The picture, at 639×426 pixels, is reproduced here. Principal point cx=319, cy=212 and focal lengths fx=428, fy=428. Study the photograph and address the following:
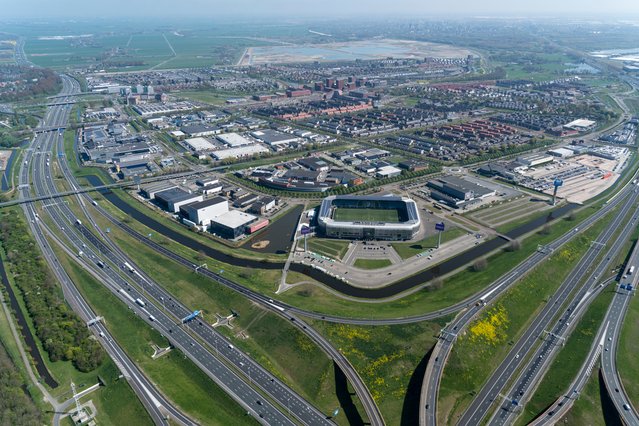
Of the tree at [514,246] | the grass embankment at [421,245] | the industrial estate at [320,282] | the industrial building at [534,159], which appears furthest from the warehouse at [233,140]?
the tree at [514,246]

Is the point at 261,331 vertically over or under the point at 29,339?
over

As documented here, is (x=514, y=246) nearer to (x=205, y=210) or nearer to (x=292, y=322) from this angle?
(x=292, y=322)

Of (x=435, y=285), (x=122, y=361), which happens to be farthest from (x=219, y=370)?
(x=435, y=285)

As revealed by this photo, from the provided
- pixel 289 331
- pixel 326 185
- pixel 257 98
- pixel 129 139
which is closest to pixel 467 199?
pixel 326 185

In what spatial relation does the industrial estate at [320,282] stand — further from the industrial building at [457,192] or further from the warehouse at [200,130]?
the warehouse at [200,130]

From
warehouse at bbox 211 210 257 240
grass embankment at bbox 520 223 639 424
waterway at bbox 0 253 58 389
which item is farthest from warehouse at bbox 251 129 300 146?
grass embankment at bbox 520 223 639 424

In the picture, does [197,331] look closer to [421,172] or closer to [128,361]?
[128,361]

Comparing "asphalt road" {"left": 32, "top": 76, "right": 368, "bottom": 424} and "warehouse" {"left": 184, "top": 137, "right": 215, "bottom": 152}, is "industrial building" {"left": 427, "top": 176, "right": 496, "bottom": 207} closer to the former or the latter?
"asphalt road" {"left": 32, "top": 76, "right": 368, "bottom": 424}
